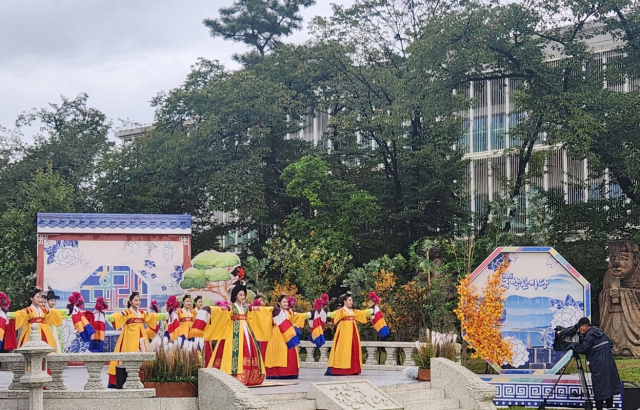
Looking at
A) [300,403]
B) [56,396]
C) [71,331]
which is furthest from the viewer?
[71,331]

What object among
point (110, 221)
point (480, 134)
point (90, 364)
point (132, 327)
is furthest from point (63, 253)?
point (480, 134)

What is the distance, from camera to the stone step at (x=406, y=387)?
1238 centimetres

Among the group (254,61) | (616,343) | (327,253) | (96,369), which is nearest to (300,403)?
(96,369)

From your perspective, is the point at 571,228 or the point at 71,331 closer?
the point at 71,331

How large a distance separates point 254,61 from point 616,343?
1507 cm

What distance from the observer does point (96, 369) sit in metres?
10.8

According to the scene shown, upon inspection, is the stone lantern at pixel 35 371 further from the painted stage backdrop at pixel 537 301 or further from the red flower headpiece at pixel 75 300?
the painted stage backdrop at pixel 537 301

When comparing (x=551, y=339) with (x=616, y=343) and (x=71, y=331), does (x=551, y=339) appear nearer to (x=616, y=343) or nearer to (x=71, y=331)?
(x=616, y=343)

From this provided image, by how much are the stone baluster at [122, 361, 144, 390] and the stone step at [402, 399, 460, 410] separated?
3.55 m

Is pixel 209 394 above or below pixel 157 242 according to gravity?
below

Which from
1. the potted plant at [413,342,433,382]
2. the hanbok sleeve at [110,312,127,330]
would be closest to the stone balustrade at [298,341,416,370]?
the potted plant at [413,342,433,382]

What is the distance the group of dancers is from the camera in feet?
40.0

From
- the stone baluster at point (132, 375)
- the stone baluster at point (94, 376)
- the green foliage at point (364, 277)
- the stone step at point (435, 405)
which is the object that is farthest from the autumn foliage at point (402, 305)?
the stone baluster at point (94, 376)

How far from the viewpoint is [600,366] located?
11.9 metres
